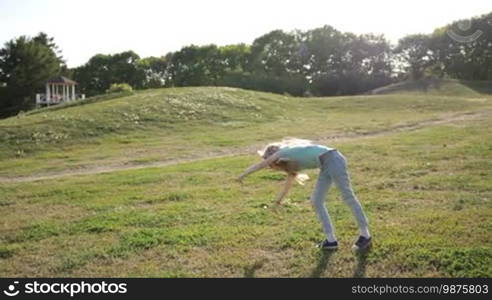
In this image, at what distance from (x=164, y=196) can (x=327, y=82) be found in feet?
217

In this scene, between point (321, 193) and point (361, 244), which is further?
point (361, 244)

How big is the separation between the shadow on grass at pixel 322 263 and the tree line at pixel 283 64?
211ft

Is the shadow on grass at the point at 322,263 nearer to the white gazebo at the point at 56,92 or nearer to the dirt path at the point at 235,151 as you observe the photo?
the dirt path at the point at 235,151

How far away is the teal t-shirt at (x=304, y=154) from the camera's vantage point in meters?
7.48

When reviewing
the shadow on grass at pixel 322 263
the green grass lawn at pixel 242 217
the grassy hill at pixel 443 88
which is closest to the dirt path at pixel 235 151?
the green grass lawn at pixel 242 217

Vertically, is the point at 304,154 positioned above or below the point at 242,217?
above

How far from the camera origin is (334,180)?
7715mm

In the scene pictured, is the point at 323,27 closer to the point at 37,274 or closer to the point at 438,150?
the point at 438,150

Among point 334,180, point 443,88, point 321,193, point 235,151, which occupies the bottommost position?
point 235,151

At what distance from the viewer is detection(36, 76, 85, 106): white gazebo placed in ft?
185

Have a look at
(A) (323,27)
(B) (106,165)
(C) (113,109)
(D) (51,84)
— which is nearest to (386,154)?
(B) (106,165)

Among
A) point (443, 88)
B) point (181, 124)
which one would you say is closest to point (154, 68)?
point (443, 88)

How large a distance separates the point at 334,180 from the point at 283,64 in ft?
261

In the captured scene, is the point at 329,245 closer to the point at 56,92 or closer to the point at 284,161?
the point at 284,161
